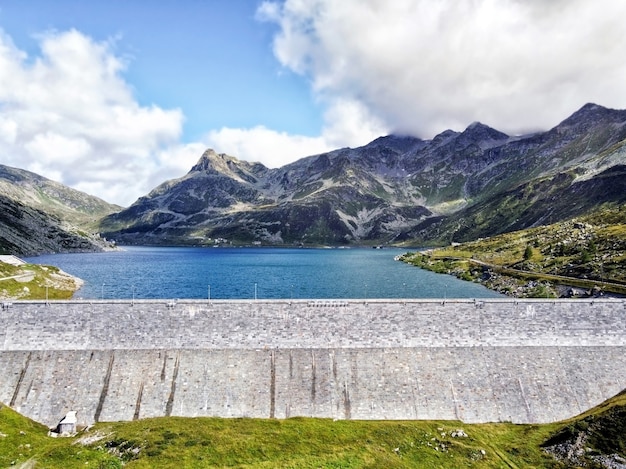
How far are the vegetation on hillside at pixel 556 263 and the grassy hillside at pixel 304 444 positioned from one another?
60010 mm

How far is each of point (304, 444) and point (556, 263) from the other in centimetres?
10981


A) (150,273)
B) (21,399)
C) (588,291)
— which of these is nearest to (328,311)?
(21,399)

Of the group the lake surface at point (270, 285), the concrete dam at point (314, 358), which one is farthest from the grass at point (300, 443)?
the lake surface at point (270, 285)

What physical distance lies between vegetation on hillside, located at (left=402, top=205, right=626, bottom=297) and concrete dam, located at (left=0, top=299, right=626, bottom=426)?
46.8 metres

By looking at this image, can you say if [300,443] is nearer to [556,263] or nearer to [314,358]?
[314,358]

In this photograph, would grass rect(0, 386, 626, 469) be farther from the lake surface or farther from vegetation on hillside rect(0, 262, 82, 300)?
the lake surface

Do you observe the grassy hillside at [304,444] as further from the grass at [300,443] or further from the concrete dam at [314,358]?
the concrete dam at [314,358]

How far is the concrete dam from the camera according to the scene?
48.2m

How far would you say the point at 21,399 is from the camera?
47062 millimetres

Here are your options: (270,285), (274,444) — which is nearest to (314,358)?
(274,444)

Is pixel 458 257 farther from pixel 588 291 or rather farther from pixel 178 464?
pixel 178 464

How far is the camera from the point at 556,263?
123 m

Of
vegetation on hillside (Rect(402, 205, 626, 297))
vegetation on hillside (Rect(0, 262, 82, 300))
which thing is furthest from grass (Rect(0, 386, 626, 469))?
vegetation on hillside (Rect(402, 205, 626, 297))

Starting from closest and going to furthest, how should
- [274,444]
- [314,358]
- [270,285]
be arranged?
[274,444] < [314,358] < [270,285]
